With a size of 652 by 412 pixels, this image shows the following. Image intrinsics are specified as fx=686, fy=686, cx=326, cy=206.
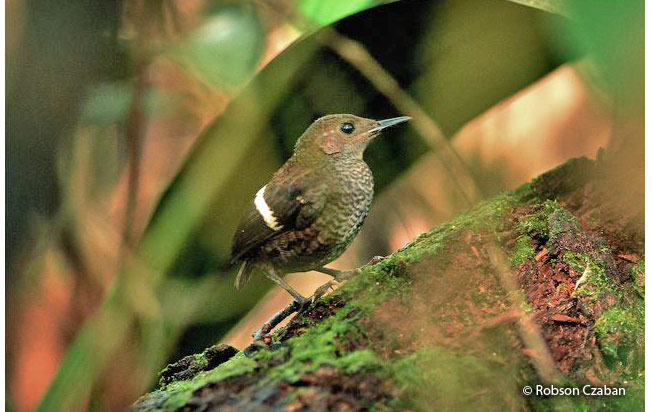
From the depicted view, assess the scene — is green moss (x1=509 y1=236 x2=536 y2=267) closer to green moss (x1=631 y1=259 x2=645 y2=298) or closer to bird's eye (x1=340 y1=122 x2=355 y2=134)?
green moss (x1=631 y1=259 x2=645 y2=298)

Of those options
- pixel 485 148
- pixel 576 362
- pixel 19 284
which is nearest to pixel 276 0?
pixel 485 148

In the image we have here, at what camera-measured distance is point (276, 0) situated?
1777 mm

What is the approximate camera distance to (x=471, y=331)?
1.19m

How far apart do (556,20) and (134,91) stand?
41.8 inches

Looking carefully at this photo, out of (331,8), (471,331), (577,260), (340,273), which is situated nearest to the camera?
(471,331)

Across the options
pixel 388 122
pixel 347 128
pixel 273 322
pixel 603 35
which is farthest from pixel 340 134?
pixel 603 35

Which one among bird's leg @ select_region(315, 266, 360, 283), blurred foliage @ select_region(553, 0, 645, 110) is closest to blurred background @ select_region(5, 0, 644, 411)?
bird's leg @ select_region(315, 266, 360, 283)

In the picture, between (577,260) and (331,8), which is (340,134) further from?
(577,260)

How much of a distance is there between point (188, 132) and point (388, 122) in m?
0.58

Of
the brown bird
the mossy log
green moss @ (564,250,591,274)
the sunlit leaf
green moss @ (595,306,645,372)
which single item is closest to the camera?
the mossy log

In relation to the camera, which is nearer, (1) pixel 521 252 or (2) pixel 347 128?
(1) pixel 521 252

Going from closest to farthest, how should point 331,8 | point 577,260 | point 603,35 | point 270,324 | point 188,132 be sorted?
1. point 603,35
2. point 577,260
3. point 270,324
4. point 331,8
5. point 188,132

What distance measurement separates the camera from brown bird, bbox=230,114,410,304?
1667mm

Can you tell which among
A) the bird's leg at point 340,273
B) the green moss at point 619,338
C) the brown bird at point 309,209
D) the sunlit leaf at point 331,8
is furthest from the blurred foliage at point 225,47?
the green moss at point 619,338
